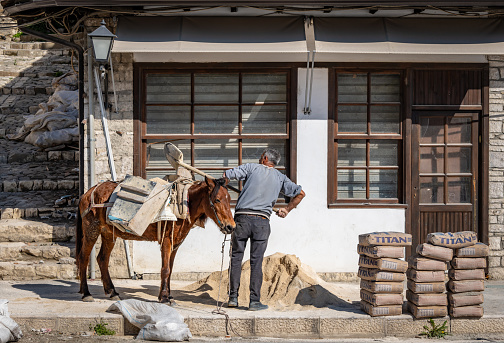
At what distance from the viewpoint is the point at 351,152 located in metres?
10.8

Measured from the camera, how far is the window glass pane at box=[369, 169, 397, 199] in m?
10.8

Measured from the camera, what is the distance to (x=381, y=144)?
10.8 metres

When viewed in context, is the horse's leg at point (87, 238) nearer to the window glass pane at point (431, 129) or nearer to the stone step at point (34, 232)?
the stone step at point (34, 232)

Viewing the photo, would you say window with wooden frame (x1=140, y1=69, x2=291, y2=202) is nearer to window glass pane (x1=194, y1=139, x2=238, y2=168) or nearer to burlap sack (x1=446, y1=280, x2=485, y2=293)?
window glass pane (x1=194, y1=139, x2=238, y2=168)

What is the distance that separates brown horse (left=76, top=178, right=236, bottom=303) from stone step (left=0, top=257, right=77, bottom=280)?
142cm

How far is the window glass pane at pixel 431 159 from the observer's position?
35.7ft

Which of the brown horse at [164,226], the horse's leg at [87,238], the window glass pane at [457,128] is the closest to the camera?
the brown horse at [164,226]

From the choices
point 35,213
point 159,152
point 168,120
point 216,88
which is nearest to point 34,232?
point 35,213

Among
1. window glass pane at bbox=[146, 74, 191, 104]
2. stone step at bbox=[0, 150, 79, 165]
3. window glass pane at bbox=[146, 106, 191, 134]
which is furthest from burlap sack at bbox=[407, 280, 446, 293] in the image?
stone step at bbox=[0, 150, 79, 165]

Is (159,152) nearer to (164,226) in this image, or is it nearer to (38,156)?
(164,226)

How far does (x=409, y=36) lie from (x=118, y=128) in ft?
14.9

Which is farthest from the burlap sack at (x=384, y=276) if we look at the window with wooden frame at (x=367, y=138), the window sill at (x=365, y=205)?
the window with wooden frame at (x=367, y=138)

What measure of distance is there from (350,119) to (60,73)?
33.6 feet

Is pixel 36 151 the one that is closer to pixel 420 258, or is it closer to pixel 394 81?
pixel 394 81
